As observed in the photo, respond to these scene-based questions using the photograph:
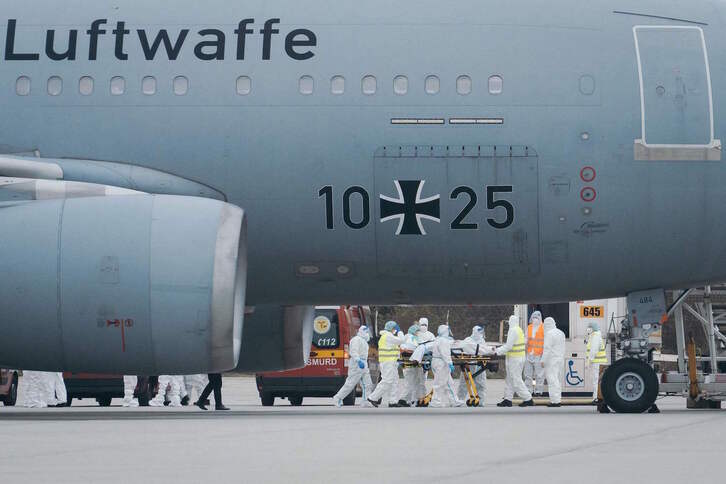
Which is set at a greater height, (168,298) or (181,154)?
(181,154)

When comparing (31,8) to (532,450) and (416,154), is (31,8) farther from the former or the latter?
(532,450)

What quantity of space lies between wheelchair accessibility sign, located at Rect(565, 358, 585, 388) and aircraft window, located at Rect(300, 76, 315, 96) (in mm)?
19965

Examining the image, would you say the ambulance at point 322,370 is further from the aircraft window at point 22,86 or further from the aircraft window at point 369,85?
the aircraft window at point 369,85

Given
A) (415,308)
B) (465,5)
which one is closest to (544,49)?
(465,5)

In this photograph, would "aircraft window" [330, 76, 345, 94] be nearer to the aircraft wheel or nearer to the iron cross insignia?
the iron cross insignia

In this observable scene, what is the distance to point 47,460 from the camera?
375 inches

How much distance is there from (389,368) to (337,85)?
11248 millimetres

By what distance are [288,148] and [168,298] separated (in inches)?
121

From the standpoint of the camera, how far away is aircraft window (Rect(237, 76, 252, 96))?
17172 mm

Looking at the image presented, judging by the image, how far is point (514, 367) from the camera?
A: 27.1 metres

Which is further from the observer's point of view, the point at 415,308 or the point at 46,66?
the point at 415,308

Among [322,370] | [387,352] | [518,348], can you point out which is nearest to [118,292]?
[387,352]

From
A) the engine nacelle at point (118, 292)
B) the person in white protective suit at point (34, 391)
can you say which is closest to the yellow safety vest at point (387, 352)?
the person in white protective suit at point (34, 391)

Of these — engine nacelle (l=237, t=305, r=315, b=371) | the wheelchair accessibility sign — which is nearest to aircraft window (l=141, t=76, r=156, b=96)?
engine nacelle (l=237, t=305, r=315, b=371)
